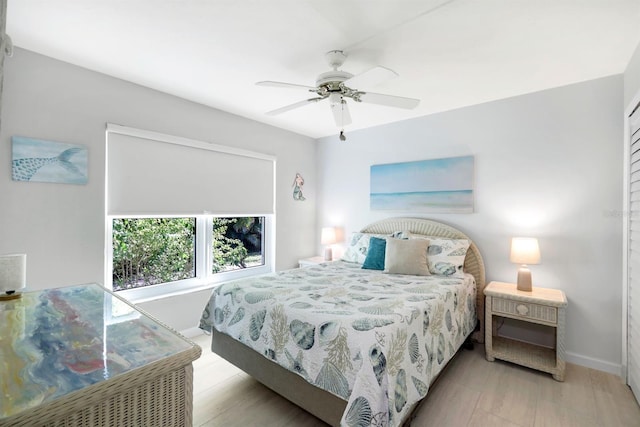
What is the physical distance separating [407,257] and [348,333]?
152 centimetres

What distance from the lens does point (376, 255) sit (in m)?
3.13

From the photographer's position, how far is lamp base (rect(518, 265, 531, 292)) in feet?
8.48

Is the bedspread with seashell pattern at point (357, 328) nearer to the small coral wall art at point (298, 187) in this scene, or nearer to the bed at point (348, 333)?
the bed at point (348, 333)

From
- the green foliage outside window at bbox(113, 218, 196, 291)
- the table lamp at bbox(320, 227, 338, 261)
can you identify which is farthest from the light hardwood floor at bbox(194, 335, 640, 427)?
the table lamp at bbox(320, 227, 338, 261)

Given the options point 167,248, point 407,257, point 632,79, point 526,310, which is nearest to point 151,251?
point 167,248

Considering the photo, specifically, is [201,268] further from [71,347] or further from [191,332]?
[71,347]

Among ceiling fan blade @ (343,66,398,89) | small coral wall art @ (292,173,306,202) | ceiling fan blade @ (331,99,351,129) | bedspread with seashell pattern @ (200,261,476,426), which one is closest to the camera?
bedspread with seashell pattern @ (200,261,476,426)

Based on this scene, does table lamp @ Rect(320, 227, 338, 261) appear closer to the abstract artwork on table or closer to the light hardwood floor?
the light hardwood floor

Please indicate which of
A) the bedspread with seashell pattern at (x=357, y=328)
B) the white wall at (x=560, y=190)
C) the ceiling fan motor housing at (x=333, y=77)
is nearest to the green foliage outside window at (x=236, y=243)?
the bedspread with seashell pattern at (x=357, y=328)

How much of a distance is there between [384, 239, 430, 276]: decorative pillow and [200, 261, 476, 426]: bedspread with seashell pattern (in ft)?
0.42

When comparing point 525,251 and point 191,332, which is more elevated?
point 525,251

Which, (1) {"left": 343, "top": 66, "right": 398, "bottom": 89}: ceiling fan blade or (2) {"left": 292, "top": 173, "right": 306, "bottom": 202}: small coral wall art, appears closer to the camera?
(1) {"left": 343, "top": 66, "right": 398, "bottom": 89}: ceiling fan blade

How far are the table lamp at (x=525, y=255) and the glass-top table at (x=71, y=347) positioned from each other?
108 inches

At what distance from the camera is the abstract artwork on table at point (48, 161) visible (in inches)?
83.0
